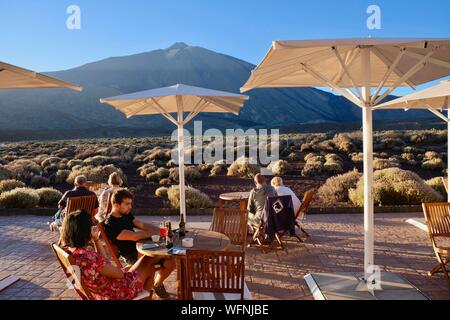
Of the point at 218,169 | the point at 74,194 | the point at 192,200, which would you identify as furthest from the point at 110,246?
the point at 218,169

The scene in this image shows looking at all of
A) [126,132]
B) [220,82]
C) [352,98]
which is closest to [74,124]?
[126,132]

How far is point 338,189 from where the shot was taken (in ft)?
36.5

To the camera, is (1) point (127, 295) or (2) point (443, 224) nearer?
(1) point (127, 295)

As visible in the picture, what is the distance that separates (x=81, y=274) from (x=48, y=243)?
155 inches

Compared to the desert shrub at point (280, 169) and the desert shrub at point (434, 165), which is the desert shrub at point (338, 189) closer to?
the desert shrub at point (280, 169)

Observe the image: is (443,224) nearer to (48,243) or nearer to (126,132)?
(48,243)

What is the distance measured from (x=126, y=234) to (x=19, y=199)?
7225mm

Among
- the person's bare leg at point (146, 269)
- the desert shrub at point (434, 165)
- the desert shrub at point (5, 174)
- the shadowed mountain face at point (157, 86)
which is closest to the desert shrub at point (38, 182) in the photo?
the desert shrub at point (5, 174)

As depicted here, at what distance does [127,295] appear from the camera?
3.39 m

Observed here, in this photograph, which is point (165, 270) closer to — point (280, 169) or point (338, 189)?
point (338, 189)

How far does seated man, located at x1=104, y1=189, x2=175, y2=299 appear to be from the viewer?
13.9 feet
